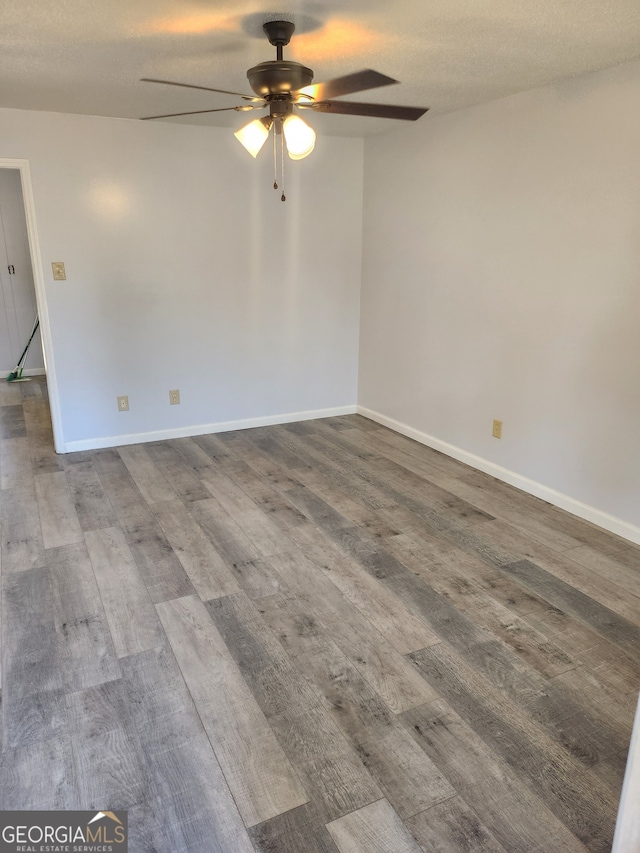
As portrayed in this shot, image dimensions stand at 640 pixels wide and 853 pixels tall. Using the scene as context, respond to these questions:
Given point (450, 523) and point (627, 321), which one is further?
point (450, 523)

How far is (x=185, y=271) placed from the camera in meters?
4.20

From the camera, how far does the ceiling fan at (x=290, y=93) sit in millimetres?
2027

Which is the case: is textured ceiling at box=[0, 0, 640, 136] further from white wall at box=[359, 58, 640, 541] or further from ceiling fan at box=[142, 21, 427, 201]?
white wall at box=[359, 58, 640, 541]

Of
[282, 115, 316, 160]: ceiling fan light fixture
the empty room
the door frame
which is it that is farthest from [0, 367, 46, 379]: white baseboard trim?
[282, 115, 316, 160]: ceiling fan light fixture

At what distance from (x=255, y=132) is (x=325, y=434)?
8.54 ft

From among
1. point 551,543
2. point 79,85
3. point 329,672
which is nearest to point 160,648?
point 329,672

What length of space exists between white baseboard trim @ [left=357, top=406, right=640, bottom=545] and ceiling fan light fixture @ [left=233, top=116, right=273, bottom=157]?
237 cm

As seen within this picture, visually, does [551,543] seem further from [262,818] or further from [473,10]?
[473,10]

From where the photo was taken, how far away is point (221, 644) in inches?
84.9

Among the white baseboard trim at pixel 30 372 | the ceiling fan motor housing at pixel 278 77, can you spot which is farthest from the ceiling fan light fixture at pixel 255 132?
the white baseboard trim at pixel 30 372

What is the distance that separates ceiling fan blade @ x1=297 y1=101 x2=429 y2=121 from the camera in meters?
2.23

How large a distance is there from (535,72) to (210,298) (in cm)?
251

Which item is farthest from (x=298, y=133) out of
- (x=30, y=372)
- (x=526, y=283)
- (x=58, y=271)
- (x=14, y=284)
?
(x=30, y=372)

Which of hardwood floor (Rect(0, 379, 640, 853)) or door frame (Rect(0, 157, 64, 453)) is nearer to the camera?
hardwood floor (Rect(0, 379, 640, 853))
